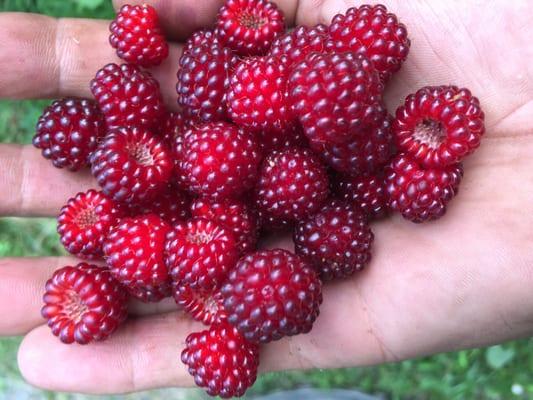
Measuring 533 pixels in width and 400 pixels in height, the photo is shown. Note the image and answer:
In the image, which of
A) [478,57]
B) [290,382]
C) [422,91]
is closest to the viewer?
[422,91]

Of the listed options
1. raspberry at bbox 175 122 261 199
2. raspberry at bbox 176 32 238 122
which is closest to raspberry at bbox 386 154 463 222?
→ raspberry at bbox 175 122 261 199

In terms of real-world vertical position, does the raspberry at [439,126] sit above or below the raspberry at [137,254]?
above

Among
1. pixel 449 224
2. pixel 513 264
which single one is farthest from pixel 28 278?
pixel 513 264

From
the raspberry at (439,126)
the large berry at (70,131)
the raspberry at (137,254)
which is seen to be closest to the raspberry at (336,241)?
the raspberry at (439,126)

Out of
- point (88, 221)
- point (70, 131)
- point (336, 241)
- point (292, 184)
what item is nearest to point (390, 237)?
point (336, 241)

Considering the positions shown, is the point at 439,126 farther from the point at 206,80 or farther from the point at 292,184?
the point at 206,80

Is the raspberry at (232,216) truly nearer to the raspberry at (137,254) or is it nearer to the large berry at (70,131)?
the raspberry at (137,254)

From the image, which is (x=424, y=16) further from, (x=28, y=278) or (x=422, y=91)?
(x=28, y=278)
